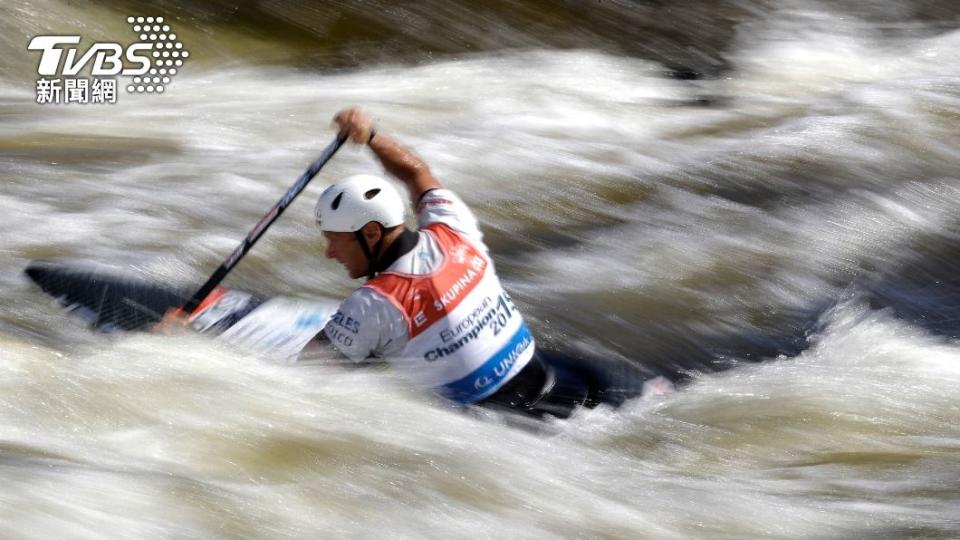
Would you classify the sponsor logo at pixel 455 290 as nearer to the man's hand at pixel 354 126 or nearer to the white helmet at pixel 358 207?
the white helmet at pixel 358 207

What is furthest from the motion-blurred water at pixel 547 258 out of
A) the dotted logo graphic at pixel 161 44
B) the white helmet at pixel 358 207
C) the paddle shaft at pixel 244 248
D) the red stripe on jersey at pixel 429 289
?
the white helmet at pixel 358 207

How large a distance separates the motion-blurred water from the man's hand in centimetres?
102

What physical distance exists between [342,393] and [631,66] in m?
6.80

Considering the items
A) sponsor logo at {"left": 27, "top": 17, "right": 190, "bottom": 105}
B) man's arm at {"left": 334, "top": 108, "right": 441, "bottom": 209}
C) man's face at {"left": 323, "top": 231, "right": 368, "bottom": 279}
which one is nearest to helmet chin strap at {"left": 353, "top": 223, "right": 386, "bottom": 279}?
man's face at {"left": 323, "top": 231, "right": 368, "bottom": 279}

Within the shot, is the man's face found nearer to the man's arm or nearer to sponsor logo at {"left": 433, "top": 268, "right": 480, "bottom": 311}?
sponsor logo at {"left": 433, "top": 268, "right": 480, "bottom": 311}

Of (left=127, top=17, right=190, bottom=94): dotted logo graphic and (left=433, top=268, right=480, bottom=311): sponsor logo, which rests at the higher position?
(left=433, top=268, right=480, bottom=311): sponsor logo

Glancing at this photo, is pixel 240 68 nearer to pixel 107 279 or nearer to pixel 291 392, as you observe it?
pixel 107 279

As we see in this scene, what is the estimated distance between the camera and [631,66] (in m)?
10.9

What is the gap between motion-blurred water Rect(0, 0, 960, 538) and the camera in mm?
4188

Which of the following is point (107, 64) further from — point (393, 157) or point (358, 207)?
point (358, 207)

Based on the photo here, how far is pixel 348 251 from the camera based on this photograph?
463cm

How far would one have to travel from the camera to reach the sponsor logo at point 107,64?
9492mm

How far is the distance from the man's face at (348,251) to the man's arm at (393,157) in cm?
75

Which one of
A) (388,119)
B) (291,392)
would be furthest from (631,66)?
(291,392)
